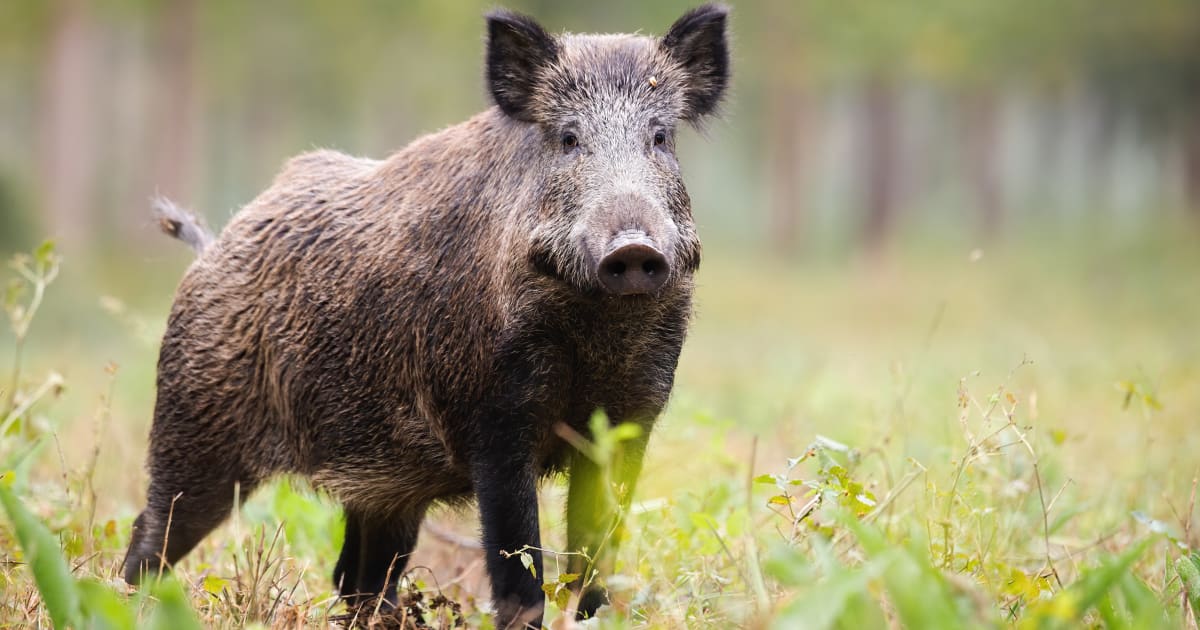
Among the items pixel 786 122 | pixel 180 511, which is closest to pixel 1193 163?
pixel 786 122

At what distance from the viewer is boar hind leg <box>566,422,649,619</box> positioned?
3.43 metres

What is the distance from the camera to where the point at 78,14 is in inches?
702

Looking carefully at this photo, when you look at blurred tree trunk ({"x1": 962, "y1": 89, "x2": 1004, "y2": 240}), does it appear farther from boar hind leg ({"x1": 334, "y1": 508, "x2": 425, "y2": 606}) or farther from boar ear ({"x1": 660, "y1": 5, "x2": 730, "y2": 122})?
boar hind leg ({"x1": 334, "y1": 508, "x2": 425, "y2": 606})

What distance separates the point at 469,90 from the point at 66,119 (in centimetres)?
1076

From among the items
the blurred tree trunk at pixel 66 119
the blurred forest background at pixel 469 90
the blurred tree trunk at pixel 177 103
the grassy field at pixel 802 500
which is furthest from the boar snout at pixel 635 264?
the blurred tree trunk at pixel 177 103

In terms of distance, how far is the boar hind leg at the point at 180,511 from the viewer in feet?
13.2

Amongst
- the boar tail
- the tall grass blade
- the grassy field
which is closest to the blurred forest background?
the grassy field

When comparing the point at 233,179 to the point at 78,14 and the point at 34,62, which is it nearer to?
the point at 34,62

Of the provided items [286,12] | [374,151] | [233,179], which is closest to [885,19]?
[286,12]

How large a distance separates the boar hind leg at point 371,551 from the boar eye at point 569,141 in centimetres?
147

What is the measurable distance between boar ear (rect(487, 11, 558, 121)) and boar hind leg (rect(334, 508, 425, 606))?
150 cm

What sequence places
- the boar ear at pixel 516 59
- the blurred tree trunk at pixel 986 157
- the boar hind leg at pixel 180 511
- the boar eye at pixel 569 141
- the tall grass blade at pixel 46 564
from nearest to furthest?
the tall grass blade at pixel 46 564 → the boar eye at pixel 569 141 → the boar ear at pixel 516 59 → the boar hind leg at pixel 180 511 → the blurred tree trunk at pixel 986 157

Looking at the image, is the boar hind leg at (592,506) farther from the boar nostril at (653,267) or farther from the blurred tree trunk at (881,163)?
the blurred tree trunk at (881,163)

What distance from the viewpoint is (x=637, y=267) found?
9.49 feet
